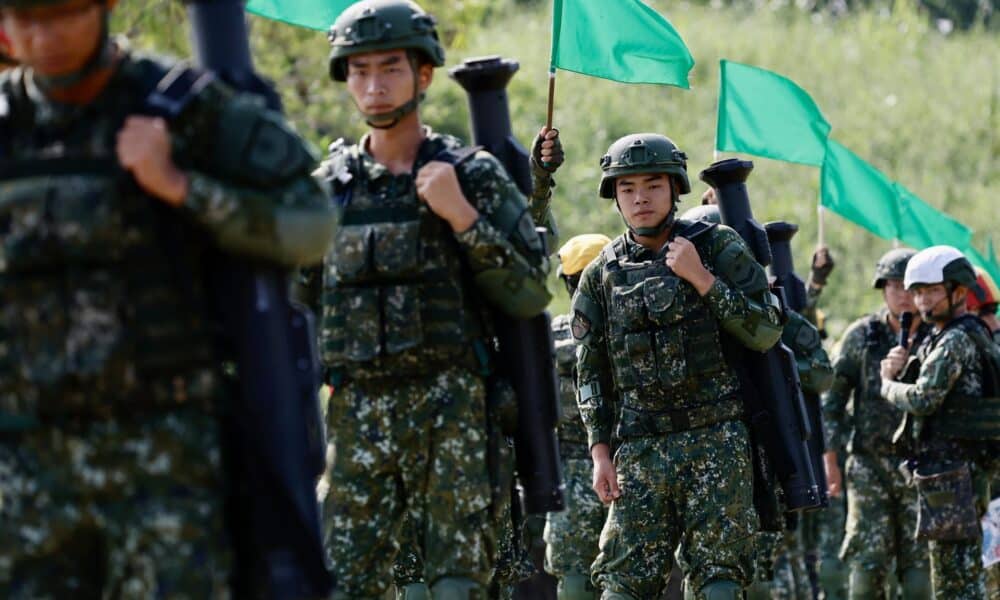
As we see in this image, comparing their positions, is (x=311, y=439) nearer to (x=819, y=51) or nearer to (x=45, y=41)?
(x=45, y=41)

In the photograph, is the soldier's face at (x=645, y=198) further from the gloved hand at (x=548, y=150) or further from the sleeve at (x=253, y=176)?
the sleeve at (x=253, y=176)

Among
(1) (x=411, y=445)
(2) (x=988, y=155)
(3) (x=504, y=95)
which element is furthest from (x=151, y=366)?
(2) (x=988, y=155)

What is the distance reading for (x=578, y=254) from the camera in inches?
467

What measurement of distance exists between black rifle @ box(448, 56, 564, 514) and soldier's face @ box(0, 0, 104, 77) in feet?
8.06

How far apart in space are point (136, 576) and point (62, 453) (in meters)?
0.39

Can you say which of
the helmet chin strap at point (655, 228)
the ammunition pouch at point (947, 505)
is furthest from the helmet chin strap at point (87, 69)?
the ammunition pouch at point (947, 505)

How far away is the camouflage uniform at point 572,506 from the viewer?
1191 cm

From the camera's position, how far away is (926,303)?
1283cm

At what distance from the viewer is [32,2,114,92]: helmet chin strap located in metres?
5.61

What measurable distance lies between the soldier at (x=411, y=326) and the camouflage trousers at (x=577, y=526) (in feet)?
14.8

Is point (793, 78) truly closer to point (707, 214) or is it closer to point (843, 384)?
point (843, 384)

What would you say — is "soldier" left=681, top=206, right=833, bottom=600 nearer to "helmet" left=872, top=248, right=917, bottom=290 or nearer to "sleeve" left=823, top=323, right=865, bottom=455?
"sleeve" left=823, top=323, right=865, bottom=455

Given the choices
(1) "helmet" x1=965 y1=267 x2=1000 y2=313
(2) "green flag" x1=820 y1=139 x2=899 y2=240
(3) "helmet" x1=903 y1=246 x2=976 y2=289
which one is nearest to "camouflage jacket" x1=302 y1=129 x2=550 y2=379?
(3) "helmet" x1=903 y1=246 x2=976 y2=289

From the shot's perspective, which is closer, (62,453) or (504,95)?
(62,453)
